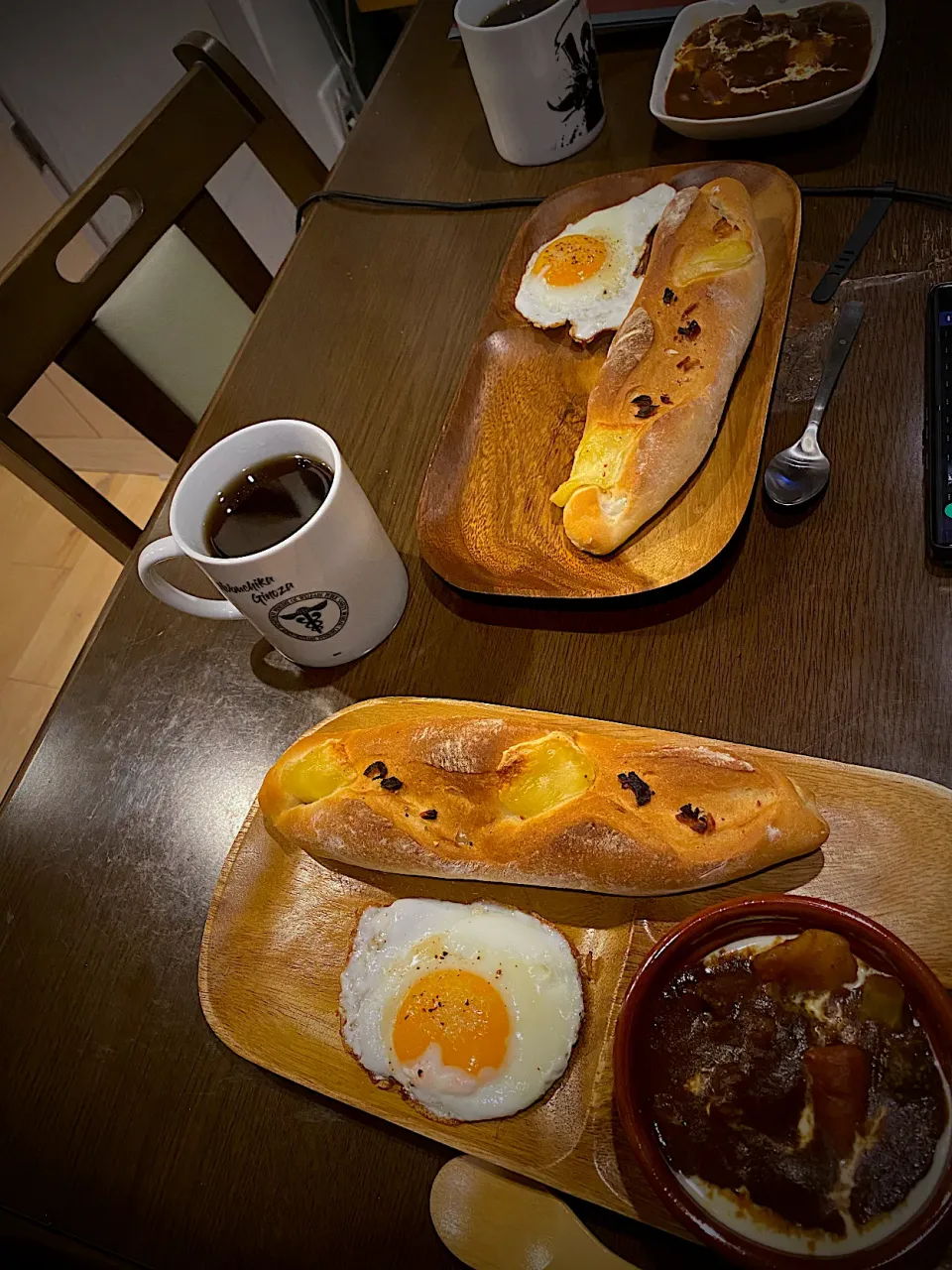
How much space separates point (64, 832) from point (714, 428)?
0.92 m

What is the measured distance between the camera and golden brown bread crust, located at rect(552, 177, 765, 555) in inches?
38.4

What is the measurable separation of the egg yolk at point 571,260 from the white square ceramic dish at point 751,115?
9.9 inches

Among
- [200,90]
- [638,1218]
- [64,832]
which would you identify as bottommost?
[638,1218]

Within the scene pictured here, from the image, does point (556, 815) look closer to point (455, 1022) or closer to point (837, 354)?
point (455, 1022)

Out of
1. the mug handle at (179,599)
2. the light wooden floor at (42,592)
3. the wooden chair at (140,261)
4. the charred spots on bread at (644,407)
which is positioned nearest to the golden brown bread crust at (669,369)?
the charred spots on bread at (644,407)

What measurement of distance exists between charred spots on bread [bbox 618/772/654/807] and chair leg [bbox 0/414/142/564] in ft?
3.02

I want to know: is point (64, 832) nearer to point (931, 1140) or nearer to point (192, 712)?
point (192, 712)

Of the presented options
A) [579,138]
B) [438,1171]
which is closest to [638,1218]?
[438,1171]

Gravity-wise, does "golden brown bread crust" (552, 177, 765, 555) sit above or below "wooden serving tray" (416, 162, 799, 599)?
above

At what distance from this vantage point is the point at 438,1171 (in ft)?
2.47

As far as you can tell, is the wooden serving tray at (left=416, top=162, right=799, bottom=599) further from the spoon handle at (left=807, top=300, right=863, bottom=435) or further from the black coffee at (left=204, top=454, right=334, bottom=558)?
the black coffee at (left=204, top=454, right=334, bottom=558)

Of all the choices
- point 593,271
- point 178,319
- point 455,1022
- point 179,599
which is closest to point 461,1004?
point 455,1022

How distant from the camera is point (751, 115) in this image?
4.17ft

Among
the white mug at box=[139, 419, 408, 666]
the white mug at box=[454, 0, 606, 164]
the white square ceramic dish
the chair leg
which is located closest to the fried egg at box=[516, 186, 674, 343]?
the white square ceramic dish
